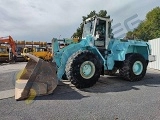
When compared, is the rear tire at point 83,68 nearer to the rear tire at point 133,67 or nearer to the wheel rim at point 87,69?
the wheel rim at point 87,69

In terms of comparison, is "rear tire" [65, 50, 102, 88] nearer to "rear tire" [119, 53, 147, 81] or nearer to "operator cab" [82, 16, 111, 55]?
"operator cab" [82, 16, 111, 55]

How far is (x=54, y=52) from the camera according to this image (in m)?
7.68

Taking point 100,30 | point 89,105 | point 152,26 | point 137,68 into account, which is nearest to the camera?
point 89,105

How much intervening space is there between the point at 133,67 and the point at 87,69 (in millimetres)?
2374

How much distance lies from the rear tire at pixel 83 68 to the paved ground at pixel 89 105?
0.99 ft

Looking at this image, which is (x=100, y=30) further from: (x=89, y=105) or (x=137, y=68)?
(x=89, y=105)

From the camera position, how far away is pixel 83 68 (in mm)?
6973

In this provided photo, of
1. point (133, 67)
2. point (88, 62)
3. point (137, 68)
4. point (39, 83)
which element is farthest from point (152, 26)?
point (39, 83)

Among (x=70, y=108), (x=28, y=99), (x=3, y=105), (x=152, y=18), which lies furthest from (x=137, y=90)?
(x=152, y=18)

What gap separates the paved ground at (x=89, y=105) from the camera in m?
4.45

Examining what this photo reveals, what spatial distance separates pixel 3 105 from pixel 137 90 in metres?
4.21

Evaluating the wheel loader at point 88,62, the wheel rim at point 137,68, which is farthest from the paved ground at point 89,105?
the wheel rim at point 137,68

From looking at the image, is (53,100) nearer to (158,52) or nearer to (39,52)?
(158,52)

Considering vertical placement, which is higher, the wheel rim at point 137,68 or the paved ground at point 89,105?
the wheel rim at point 137,68
